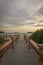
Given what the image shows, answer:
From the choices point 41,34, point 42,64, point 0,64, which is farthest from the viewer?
point 41,34

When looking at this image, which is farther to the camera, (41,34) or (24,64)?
(41,34)

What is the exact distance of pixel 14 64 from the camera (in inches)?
464

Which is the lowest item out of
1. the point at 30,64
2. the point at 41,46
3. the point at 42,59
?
the point at 30,64

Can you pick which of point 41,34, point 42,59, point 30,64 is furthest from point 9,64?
point 41,34

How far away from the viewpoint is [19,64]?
11828 mm

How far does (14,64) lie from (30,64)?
0.90 metres

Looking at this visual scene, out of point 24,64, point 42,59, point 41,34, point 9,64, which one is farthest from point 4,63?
point 41,34

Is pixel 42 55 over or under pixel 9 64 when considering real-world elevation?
over

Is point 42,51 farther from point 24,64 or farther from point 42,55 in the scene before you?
point 24,64

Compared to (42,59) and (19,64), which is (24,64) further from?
(42,59)

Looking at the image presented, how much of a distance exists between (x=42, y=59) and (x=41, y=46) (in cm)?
54

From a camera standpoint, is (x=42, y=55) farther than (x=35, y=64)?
No

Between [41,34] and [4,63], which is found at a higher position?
[41,34]

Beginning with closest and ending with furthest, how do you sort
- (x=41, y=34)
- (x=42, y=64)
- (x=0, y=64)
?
(x=42, y=64) < (x=0, y=64) < (x=41, y=34)
